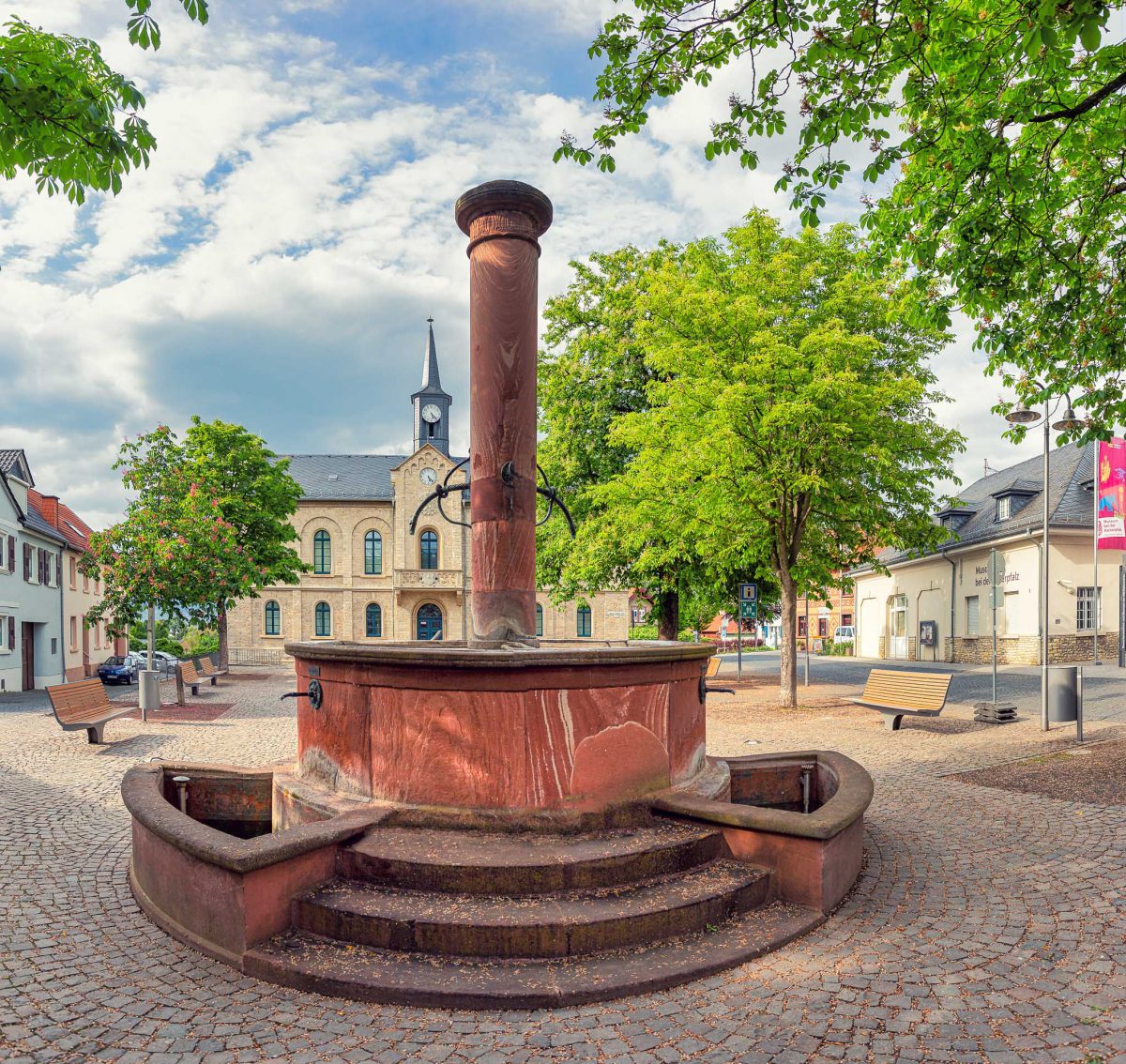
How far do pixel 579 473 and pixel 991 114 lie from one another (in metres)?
16.7

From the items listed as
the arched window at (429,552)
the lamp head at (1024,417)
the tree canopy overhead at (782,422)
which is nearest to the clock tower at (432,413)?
the arched window at (429,552)

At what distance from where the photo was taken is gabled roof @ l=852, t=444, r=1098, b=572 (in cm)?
2855

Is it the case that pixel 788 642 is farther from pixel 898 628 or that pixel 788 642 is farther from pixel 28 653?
pixel 28 653

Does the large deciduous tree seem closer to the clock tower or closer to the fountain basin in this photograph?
the fountain basin

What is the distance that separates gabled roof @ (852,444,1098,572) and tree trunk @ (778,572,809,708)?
38.8 ft

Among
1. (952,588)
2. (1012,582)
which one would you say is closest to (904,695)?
(1012,582)

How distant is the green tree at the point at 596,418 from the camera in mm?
21734

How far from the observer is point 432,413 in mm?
53562

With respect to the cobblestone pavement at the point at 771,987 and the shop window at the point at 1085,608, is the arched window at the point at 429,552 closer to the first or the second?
the shop window at the point at 1085,608

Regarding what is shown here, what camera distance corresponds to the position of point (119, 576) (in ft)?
64.7

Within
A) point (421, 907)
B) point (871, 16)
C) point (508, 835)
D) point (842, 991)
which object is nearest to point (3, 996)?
point (421, 907)

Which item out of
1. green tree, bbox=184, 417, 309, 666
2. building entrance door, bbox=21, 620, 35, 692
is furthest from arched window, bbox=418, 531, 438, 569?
building entrance door, bbox=21, 620, 35, 692

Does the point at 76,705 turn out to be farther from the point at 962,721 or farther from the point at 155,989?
the point at 962,721

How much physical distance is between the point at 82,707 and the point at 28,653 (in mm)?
20094
